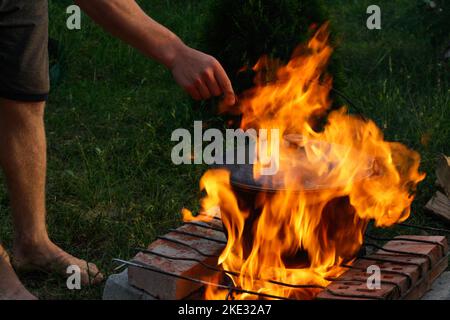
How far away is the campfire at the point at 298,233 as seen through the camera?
8.89 feet

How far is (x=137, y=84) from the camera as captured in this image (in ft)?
19.8

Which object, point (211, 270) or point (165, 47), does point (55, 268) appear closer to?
point (211, 270)

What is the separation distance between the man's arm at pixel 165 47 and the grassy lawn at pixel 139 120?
1.11m

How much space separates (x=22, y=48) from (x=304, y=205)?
1263 millimetres

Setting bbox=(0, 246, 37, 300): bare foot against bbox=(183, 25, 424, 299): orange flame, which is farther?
bbox=(0, 246, 37, 300): bare foot

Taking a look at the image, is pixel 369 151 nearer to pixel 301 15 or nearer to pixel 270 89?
pixel 270 89

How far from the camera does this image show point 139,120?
525cm

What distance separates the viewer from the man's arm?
253 centimetres

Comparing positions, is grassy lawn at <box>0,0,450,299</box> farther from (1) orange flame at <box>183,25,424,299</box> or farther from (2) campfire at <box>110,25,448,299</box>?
(1) orange flame at <box>183,25,424,299</box>

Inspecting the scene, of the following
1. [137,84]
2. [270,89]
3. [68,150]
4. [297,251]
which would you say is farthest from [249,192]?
[137,84]

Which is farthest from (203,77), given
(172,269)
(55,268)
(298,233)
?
(55,268)

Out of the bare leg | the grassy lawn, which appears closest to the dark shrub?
the grassy lawn

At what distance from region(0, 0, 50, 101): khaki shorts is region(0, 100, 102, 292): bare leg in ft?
0.25

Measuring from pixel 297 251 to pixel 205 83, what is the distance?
741 millimetres
